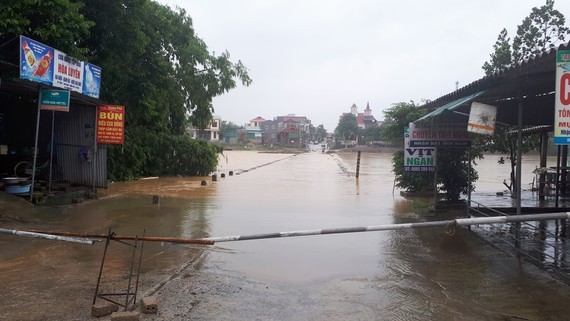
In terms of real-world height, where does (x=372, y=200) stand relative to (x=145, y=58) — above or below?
below

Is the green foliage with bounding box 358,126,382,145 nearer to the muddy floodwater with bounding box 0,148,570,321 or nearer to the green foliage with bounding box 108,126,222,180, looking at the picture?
the green foliage with bounding box 108,126,222,180

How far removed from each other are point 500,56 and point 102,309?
22.2m

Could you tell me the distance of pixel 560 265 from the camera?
629 cm

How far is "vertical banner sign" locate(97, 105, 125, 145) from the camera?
13.1 meters

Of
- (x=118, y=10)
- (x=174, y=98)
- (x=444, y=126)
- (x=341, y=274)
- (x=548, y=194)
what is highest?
(x=118, y=10)

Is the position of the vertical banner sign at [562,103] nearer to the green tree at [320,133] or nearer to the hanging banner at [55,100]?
the hanging banner at [55,100]

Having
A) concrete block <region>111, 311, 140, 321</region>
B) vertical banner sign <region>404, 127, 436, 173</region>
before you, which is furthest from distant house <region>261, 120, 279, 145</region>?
concrete block <region>111, 311, 140, 321</region>

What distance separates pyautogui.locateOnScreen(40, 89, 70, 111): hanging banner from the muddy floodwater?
8.30 ft

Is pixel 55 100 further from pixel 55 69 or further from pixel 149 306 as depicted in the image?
pixel 149 306

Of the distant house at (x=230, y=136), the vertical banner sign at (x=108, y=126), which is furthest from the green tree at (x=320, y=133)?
the vertical banner sign at (x=108, y=126)

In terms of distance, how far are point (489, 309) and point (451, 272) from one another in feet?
4.72

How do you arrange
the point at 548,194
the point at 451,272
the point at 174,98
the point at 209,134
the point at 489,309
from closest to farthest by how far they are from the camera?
the point at 489,309
the point at 451,272
the point at 548,194
the point at 174,98
the point at 209,134

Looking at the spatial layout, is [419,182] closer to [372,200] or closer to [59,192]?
[372,200]

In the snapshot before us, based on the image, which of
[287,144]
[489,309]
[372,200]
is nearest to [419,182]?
[372,200]
